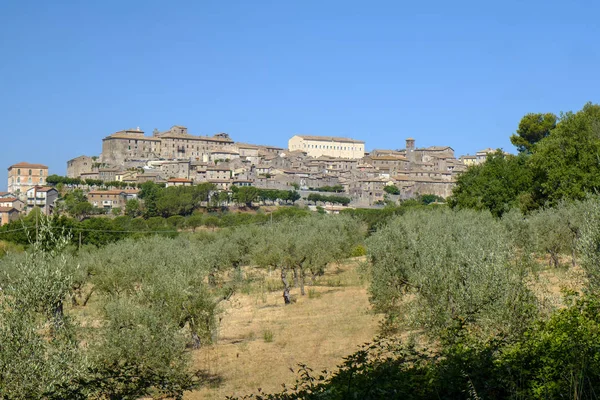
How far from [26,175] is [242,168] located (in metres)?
38.7

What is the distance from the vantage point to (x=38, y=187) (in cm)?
10681

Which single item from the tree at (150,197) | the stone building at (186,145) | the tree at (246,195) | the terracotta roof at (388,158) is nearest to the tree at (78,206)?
the tree at (150,197)

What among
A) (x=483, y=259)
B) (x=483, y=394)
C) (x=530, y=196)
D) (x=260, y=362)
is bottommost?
(x=260, y=362)

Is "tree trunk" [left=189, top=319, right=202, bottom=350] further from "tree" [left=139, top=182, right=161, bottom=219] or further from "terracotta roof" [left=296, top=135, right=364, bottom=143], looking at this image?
"terracotta roof" [left=296, top=135, right=364, bottom=143]

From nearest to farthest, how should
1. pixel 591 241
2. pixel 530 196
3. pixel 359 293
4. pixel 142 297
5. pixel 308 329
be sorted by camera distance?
pixel 591 241 → pixel 142 297 → pixel 308 329 → pixel 359 293 → pixel 530 196

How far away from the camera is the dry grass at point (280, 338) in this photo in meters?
17.5

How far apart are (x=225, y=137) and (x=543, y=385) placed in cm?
14686

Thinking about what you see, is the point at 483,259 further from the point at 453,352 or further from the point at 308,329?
the point at 308,329

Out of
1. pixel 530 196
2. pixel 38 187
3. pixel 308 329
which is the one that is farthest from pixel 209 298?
pixel 38 187

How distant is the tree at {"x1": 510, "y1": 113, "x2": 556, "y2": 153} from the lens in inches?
2422

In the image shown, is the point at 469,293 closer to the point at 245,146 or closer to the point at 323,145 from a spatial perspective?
the point at 245,146

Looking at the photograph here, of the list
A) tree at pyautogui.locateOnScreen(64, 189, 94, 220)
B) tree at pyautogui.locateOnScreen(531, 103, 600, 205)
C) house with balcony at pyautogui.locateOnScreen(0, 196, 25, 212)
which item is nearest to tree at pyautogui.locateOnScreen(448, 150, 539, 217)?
tree at pyautogui.locateOnScreen(531, 103, 600, 205)

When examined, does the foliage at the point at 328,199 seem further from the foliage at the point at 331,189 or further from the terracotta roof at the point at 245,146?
the terracotta roof at the point at 245,146

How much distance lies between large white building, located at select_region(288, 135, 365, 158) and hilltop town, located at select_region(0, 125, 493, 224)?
22 cm
